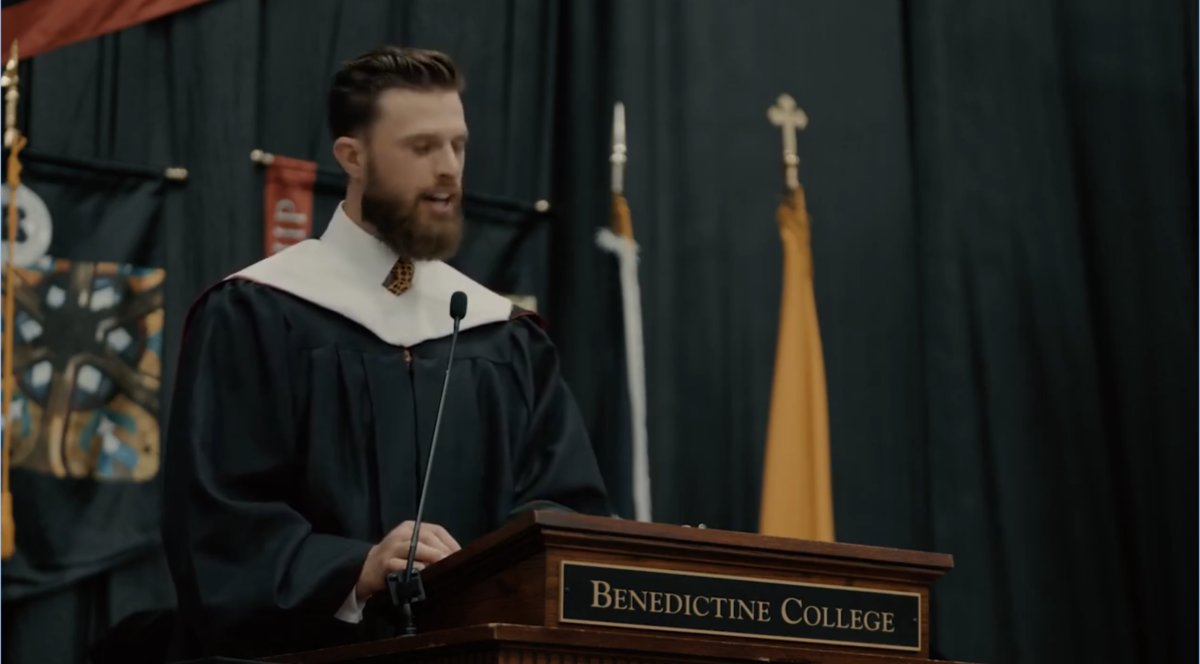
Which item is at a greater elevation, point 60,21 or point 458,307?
point 60,21

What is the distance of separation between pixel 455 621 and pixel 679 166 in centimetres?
318

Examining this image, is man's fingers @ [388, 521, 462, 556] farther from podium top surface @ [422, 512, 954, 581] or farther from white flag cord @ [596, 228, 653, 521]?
white flag cord @ [596, 228, 653, 521]

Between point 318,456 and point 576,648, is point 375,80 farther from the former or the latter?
point 576,648

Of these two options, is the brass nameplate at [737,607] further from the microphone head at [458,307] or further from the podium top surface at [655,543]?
the microphone head at [458,307]

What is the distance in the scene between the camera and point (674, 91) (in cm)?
574

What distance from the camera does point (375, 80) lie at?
3.60 m

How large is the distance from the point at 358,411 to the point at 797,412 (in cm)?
244

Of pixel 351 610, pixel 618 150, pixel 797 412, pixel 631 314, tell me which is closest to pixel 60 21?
pixel 618 150

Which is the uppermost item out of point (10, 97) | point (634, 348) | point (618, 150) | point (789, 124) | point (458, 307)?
point (789, 124)

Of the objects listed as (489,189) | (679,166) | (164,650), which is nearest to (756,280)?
(679,166)

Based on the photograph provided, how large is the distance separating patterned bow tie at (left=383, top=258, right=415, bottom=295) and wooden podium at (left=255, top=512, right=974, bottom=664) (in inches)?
39.1

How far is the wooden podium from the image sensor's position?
7.85 feet

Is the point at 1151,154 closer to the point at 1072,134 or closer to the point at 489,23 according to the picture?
the point at 1072,134

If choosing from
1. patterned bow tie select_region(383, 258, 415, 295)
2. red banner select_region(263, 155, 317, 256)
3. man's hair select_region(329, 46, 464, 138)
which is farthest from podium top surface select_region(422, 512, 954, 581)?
red banner select_region(263, 155, 317, 256)
